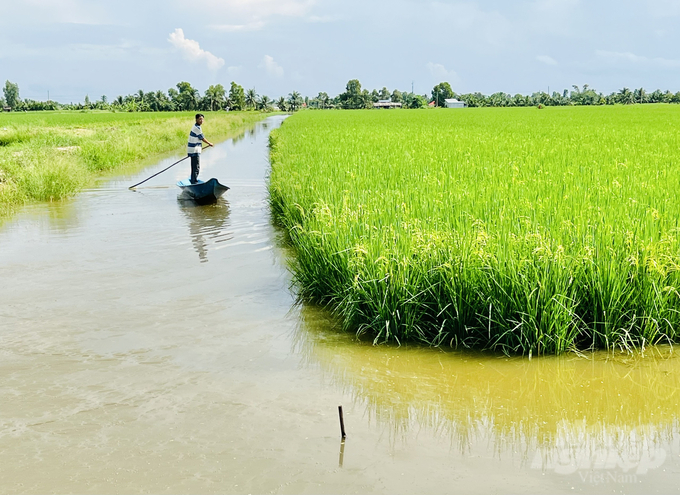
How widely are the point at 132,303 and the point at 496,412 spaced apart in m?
3.81

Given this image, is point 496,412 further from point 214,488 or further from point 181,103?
Result: point 181,103

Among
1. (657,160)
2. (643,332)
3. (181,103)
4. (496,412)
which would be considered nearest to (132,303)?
(496,412)

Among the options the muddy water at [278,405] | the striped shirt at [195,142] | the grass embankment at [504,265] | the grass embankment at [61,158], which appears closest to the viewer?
the muddy water at [278,405]

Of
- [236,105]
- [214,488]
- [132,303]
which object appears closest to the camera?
[214,488]

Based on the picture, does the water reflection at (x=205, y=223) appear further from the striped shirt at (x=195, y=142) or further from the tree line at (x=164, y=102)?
the tree line at (x=164, y=102)

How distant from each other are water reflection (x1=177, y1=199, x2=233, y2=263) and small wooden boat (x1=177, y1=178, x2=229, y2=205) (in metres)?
0.14

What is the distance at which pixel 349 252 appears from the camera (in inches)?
229

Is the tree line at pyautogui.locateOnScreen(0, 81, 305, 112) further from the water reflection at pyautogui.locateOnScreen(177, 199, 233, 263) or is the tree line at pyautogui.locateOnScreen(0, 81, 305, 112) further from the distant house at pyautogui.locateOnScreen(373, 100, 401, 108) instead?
the water reflection at pyautogui.locateOnScreen(177, 199, 233, 263)

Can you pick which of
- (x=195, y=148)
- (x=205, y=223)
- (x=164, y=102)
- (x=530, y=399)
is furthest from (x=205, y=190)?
(x=164, y=102)

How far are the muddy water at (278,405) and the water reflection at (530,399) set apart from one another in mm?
13

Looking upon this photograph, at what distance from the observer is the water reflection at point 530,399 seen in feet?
11.6

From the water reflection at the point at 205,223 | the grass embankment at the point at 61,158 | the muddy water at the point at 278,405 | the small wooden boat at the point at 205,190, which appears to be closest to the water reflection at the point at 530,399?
the muddy water at the point at 278,405

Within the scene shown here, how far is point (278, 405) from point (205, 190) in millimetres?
8873

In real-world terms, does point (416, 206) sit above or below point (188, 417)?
above
